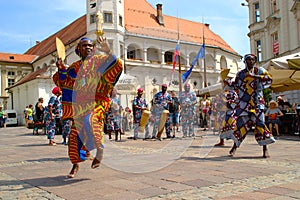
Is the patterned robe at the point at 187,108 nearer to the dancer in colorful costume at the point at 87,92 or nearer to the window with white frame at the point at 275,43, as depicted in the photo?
the dancer in colorful costume at the point at 87,92

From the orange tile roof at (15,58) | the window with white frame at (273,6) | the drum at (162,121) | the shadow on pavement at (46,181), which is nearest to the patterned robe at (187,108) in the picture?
the drum at (162,121)

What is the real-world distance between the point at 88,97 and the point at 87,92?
0.23 ft

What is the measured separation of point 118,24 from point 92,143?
34613 millimetres

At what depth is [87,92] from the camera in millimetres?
4188

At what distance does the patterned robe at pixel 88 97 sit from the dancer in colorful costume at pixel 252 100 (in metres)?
2.87

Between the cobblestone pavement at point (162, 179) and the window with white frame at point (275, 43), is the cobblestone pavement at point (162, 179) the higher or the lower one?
the lower one

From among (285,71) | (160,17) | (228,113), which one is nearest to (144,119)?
(228,113)

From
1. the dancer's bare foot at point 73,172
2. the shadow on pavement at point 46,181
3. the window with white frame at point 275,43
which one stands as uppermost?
the window with white frame at point 275,43

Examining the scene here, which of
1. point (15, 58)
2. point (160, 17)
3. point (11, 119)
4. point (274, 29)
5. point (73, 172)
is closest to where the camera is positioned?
point (73, 172)

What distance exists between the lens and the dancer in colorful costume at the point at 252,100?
627 centimetres

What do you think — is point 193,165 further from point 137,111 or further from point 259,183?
point 137,111

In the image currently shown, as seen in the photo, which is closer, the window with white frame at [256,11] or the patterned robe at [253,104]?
the patterned robe at [253,104]

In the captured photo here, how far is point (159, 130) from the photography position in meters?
11.0

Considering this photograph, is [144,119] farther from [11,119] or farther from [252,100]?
[11,119]
